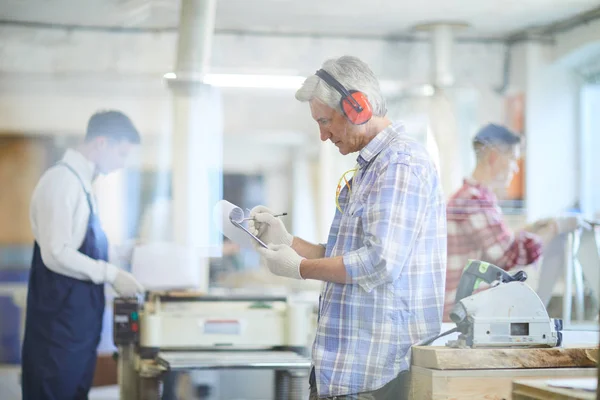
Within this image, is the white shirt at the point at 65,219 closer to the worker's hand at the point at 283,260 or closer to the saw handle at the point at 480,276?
the worker's hand at the point at 283,260

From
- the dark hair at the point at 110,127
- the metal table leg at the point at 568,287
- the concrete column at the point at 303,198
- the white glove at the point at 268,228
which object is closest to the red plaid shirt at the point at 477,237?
the metal table leg at the point at 568,287

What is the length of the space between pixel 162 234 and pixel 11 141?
63 cm

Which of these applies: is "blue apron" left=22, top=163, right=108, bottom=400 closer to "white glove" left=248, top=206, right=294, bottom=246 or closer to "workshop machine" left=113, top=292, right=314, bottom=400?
"workshop machine" left=113, top=292, right=314, bottom=400

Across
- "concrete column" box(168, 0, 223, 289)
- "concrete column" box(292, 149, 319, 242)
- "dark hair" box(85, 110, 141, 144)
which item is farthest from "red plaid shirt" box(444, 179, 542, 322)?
"dark hair" box(85, 110, 141, 144)

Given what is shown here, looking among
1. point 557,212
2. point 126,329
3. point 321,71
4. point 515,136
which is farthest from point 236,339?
point 557,212

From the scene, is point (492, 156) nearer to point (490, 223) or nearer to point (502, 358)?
point (490, 223)

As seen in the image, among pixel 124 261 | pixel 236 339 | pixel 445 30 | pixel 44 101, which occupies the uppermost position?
pixel 445 30

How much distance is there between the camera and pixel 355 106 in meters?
1.96

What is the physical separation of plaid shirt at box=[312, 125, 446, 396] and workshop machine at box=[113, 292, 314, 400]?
89cm

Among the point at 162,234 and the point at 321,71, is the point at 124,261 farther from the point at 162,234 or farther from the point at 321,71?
the point at 321,71

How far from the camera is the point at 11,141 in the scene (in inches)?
119

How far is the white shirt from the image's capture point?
109 inches

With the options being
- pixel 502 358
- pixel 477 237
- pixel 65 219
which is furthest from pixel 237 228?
pixel 477 237

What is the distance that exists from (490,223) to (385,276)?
1.38 m
